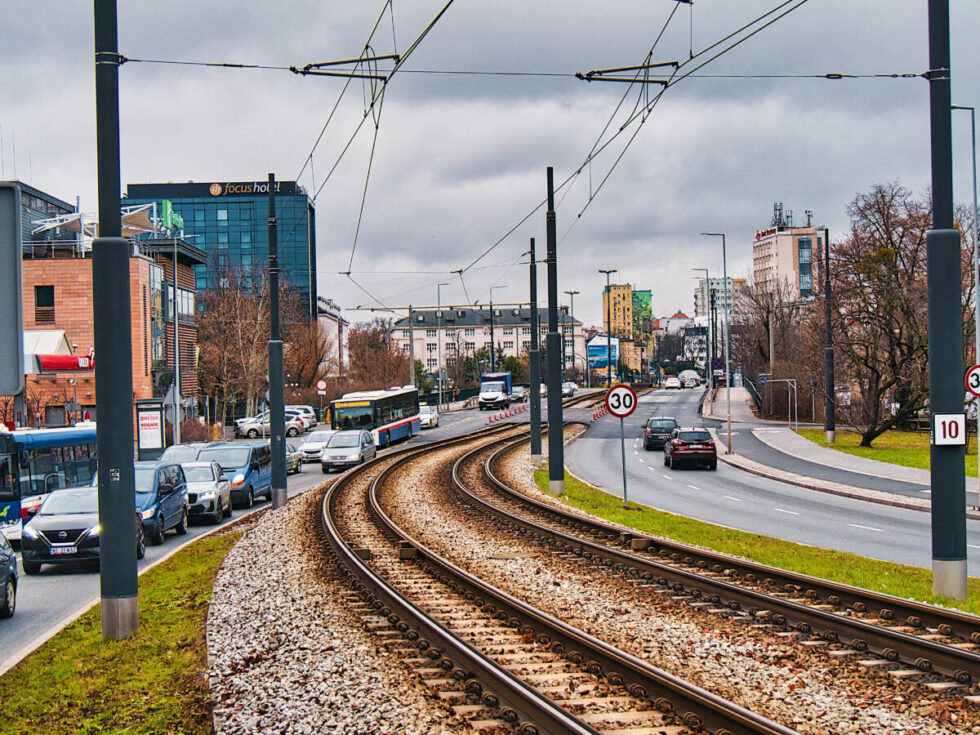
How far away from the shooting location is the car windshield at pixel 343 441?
40219mm

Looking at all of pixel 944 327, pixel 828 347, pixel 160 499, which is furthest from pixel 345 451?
pixel 944 327

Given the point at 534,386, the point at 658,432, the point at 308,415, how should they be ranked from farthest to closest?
the point at 308,415 → the point at 658,432 → the point at 534,386

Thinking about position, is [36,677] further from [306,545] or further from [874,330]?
[874,330]

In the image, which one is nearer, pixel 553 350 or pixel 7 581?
pixel 7 581

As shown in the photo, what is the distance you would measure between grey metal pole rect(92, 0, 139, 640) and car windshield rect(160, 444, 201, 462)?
1831cm

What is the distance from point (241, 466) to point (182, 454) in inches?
77.4

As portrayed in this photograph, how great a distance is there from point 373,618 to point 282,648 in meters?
1.55

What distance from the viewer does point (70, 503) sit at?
18.4m

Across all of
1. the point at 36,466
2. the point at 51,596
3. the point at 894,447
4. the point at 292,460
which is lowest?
the point at 894,447

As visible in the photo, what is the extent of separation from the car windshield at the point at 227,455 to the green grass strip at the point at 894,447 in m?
21.9

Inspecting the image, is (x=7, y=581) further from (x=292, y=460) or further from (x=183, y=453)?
(x=292, y=460)

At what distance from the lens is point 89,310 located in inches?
2087

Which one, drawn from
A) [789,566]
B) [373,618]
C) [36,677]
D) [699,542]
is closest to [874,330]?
[699,542]

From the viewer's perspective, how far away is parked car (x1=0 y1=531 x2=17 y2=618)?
13383 mm
